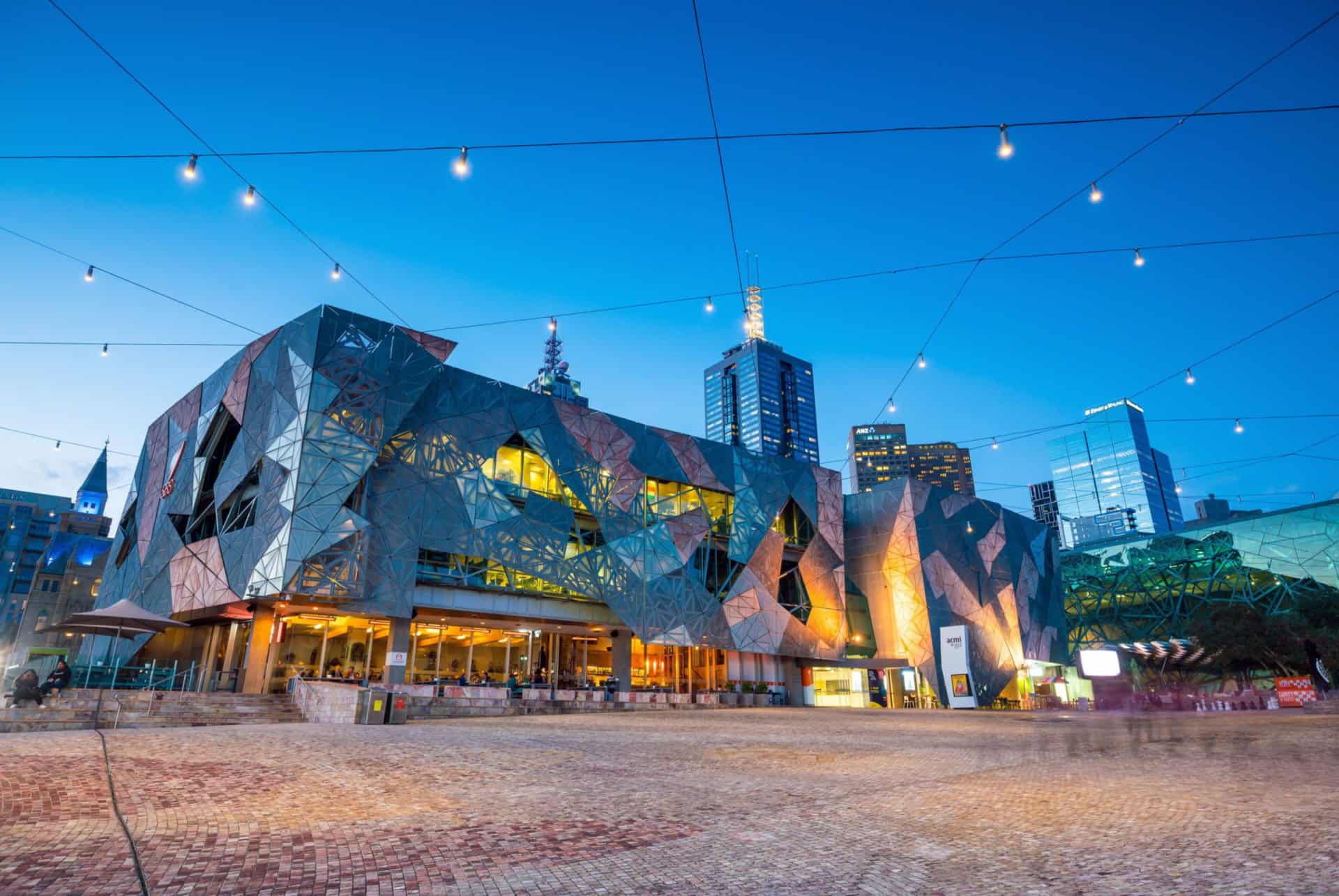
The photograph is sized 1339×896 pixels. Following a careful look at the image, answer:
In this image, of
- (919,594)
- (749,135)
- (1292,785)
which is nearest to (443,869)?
(1292,785)

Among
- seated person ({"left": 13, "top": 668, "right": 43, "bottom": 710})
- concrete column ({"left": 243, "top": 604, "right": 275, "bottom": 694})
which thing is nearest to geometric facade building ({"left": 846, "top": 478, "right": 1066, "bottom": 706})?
concrete column ({"left": 243, "top": 604, "right": 275, "bottom": 694})

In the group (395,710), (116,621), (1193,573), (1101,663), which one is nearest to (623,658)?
(395,710)

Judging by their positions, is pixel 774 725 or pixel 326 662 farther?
pixel 326 662

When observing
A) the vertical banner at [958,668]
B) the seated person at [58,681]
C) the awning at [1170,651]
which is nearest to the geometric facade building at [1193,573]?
the awning at [1170,651]

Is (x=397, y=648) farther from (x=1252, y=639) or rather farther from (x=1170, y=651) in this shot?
(x=1170, y=651)

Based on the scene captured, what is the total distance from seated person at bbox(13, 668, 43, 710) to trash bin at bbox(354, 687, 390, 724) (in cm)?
707

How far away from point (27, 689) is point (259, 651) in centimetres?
1093

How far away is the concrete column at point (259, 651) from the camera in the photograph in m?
27.5

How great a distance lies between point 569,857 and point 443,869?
2.69 ft

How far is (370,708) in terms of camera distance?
57.5 ft

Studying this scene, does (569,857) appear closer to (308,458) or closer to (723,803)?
(723,803)

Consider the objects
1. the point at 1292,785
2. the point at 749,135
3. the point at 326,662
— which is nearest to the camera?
the point at 1292,785

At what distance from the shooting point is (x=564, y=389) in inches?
5084

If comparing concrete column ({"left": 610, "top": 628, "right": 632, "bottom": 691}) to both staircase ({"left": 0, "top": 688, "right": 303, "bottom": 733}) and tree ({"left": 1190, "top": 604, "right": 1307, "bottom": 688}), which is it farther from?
tree ({"left": 1190, "top": 604, "right": 1307, "bottom": 688})
